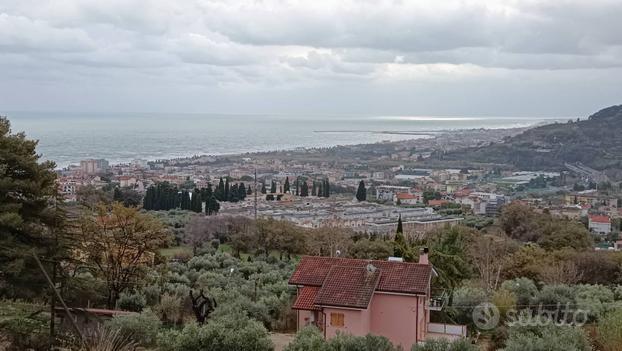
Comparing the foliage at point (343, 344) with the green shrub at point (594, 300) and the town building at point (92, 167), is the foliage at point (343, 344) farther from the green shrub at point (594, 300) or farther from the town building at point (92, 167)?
the town building at point (92, 167)

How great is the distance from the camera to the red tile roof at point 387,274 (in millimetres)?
12648

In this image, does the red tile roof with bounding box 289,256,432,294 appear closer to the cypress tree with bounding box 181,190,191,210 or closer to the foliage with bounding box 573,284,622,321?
the foliage with bounding box 573,284,622,321

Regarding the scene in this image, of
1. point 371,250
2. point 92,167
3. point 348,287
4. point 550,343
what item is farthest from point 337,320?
point 92,167

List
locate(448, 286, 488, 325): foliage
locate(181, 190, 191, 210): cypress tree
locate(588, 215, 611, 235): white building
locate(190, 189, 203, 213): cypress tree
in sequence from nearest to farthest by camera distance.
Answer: locate(448, 286, 488, 325): foliage
locate(190, 189, 203, 213): cypress tree
locate(181, 190, 191, 210): cypress tree
locate(588, 215, 611, 235): white building

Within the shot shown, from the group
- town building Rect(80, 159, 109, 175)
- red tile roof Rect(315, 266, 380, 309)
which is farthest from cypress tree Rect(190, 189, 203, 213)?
red tile roof Rect(315, 266, 380, 309)

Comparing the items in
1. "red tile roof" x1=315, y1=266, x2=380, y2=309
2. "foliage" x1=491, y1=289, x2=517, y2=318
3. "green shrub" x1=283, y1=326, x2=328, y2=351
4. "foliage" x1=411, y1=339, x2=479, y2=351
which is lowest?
"foliage" x1=491, y1=289, x2=517, y2=318

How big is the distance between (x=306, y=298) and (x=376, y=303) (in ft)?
4.81

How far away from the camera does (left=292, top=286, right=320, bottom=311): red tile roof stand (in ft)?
43.2

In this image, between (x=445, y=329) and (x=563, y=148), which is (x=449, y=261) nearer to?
(x=445, y=329)

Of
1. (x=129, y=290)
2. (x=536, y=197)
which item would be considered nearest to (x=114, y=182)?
(x=536, y=197)

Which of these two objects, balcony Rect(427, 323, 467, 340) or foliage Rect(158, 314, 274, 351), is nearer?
foliage Rect(158, 314, 274, 351)

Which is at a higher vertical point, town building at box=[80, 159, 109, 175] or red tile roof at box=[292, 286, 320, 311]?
red tile roof at box=[292, 286, 320, 311]

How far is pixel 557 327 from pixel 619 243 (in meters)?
30.6

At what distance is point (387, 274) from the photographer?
1299cm
